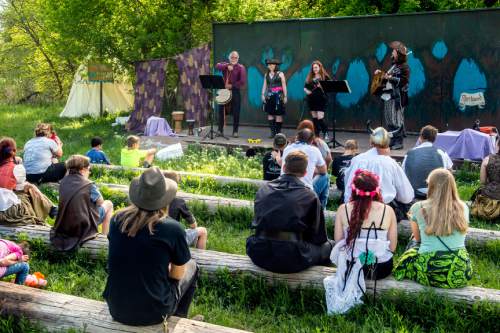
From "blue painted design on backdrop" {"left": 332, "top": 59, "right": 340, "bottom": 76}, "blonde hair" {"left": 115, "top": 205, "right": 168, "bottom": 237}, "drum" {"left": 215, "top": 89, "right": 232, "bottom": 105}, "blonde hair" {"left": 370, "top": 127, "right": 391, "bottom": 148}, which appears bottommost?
"blonde hair" {"left": 115, "top": 205, "right": 168, "bottom": 237}

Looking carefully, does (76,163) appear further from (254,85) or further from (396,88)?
(254,85)

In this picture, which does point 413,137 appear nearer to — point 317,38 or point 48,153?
point 317,38

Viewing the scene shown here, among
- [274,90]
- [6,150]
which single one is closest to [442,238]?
[6,150]

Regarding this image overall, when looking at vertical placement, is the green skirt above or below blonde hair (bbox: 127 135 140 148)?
below

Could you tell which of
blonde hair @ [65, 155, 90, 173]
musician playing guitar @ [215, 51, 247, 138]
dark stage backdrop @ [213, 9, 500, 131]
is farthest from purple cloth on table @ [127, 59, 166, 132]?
blonde hair @ [65, 155, 90, 173]

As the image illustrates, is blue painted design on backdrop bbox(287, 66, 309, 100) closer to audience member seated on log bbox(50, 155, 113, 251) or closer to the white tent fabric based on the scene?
the white tent fabric

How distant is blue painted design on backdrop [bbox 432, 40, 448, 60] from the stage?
1800mm

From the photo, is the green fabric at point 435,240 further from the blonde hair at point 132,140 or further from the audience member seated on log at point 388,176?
the blonde hair at point 132,140

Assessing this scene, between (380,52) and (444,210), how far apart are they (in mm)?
9830

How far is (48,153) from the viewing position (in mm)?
9766

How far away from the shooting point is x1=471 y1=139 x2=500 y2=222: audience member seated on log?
782 cm

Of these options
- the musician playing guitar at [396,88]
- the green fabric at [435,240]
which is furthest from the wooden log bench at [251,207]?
the musician playing guitar at [396,88]

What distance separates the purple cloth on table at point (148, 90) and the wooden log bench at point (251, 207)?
26.0 ft

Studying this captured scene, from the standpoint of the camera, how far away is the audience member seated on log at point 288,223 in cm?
553
